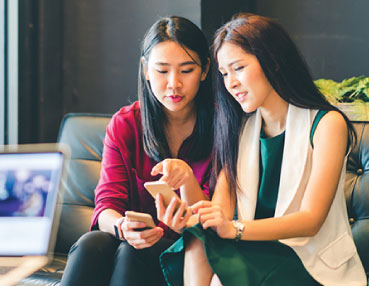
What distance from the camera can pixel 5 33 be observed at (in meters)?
2.51

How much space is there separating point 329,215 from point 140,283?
1.84 feet

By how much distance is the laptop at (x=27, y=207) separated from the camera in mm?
1221

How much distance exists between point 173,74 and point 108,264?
61 cm

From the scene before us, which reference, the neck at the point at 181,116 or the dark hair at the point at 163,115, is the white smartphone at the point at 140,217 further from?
the neck at the point at 181,116

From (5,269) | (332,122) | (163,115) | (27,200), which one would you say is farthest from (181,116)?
(5,269)

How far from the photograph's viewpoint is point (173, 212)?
131 centimetres

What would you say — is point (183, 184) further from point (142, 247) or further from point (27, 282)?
point (27, 282)

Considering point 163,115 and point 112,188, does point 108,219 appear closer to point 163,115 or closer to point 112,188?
point 112,188

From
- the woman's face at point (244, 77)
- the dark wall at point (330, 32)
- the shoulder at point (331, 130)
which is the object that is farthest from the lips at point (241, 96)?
the dark wall at point (330, 32)

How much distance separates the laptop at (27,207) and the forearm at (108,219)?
0.24 meters

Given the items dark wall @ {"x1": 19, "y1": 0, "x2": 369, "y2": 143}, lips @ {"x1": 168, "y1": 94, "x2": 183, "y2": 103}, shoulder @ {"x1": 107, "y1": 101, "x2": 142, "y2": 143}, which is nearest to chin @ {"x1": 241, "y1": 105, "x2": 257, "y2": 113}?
lips @ {"x1": 168, "y1": 94, "x2": 183, "y2": 103}

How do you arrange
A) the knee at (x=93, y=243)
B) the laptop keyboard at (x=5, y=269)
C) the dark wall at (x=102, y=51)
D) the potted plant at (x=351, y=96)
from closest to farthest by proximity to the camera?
the laptop keyboard at (x=5, y=269) < the knee at (x=93, y=243) < the potted plant at (x=351, y=96) < the dark wall at (x=102, y=51)

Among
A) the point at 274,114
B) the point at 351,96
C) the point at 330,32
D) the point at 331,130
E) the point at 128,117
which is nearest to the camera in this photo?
the point at 331,130

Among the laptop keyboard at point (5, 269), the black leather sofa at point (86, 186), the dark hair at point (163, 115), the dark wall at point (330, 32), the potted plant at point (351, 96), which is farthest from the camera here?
the dark wall at point (330, 32)
